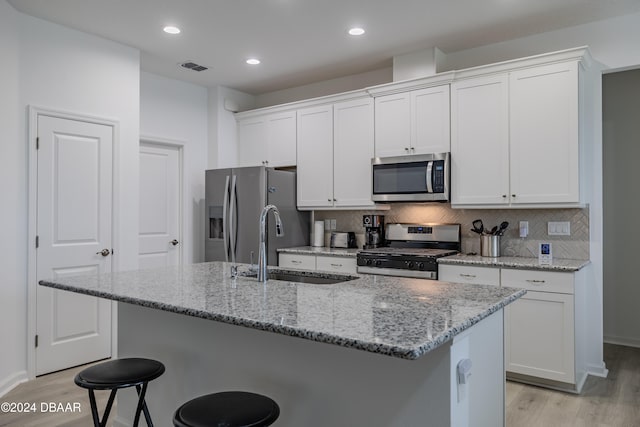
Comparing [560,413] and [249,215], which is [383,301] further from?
[249,215]

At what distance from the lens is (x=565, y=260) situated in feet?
11.7

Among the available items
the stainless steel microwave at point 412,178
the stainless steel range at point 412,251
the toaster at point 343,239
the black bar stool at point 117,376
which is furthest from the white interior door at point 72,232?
the stainless steel microwave at point 412,178

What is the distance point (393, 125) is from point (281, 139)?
1.37 meters

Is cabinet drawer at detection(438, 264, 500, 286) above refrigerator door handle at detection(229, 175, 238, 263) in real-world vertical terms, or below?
below

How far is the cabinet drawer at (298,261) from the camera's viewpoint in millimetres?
4543

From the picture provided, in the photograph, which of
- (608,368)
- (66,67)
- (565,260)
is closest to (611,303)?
(608,368)

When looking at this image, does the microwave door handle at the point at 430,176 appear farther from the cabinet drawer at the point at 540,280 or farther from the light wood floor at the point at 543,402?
the light wood floor at the point at 543,402

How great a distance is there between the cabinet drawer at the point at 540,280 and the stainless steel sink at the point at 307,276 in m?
1.48

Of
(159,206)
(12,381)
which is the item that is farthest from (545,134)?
(12,381)

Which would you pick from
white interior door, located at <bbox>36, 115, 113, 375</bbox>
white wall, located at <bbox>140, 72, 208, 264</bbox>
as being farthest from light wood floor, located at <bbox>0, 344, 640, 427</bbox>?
white wall, located at <bbox>140, 72, 208, 264</bbox>

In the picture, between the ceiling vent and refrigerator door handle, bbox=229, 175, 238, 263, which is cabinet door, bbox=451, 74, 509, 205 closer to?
refrigerator door handle, bbox=229, 175, 238, 263

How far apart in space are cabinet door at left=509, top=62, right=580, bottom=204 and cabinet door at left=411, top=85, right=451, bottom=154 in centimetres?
54

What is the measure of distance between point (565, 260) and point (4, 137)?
422 centimetres

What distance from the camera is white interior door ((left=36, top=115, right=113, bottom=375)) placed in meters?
3.60
